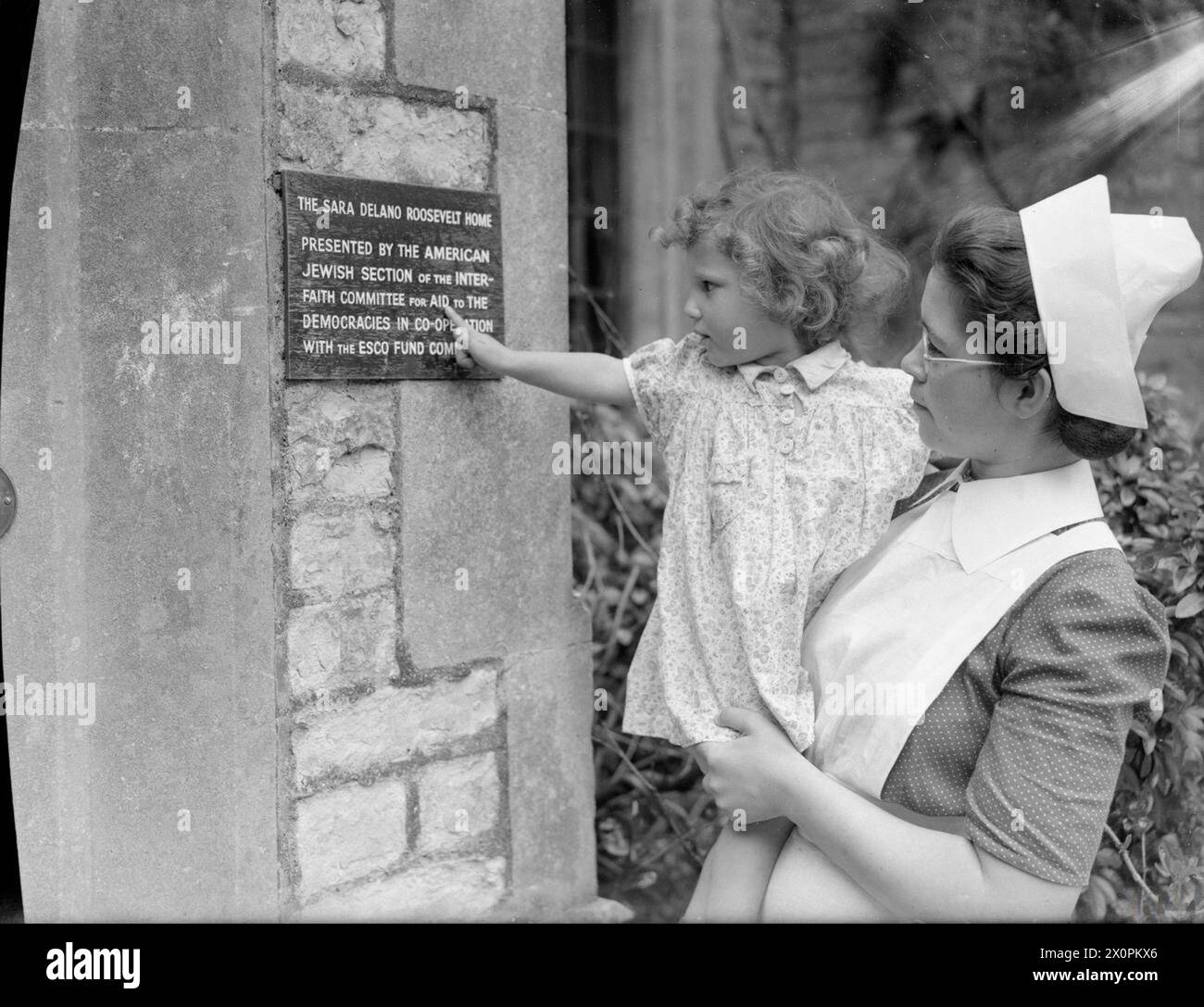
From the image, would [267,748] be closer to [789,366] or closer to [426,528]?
[426,528]

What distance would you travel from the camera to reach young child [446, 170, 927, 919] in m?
2.19

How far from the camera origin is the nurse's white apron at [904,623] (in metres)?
1.68

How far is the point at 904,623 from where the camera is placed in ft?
5.87

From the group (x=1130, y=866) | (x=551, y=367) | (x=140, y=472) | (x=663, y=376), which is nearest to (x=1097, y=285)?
(x=663, y=376)

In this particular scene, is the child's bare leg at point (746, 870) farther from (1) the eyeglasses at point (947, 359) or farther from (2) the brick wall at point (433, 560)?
(1) the eyeglasses at point (947, 359)

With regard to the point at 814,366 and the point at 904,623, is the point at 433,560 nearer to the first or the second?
the point at 814,366

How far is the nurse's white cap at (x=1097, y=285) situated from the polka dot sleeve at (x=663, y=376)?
0.85m

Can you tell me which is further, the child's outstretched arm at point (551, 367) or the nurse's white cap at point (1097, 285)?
the child's outstretched arm at point (551, 367)

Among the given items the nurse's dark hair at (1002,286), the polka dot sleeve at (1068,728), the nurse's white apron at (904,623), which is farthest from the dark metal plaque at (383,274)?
the polka dot sleeve at (1068,728)

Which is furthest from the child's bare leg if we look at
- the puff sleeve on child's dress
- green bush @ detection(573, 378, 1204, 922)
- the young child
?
green bush @ detection(573, 378, 1204, 922)

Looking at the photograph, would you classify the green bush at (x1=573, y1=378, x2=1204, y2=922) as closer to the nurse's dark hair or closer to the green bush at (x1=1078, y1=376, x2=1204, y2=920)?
the green bush at (x1=1078, y1=376, x2=1204, y2=920)

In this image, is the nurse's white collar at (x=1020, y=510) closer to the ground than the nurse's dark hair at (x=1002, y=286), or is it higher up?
closer to the ground

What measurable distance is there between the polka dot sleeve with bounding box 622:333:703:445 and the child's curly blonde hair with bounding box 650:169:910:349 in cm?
19

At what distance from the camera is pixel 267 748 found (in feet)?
7.50
